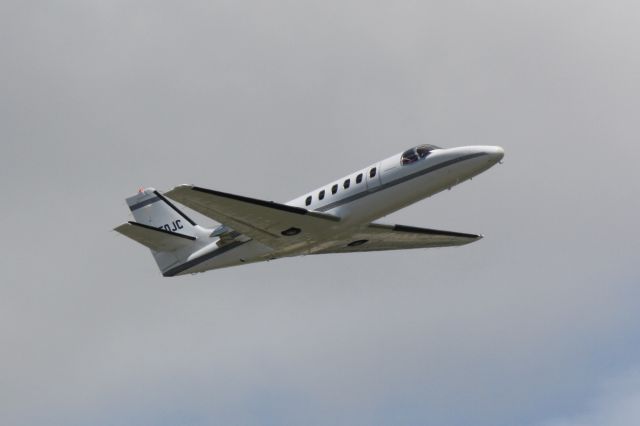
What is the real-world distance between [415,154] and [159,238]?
561 inches

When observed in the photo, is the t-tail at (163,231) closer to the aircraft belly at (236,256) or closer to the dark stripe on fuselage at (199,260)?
the dark stripe on fuselage at (199,260)

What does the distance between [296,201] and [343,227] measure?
3015 mm

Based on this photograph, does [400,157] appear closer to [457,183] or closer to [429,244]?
[457,183]

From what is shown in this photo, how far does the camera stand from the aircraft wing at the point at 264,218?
132ft

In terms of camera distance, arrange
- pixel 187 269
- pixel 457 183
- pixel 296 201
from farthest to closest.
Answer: pixel 187 269
pixel 296 201
pixel 457 183

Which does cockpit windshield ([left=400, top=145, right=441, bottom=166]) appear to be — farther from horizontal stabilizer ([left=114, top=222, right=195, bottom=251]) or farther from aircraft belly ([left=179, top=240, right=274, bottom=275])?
horizontal stabilizer ([left=114, top=222, right=195, bottom=251])

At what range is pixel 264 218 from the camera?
42.2 meters

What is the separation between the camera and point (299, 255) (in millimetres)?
46219

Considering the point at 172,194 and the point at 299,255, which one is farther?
the point at 299,255

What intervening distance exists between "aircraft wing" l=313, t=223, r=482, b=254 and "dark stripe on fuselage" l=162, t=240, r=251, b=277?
3.78 metres

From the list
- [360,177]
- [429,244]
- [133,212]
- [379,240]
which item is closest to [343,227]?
[360,177]

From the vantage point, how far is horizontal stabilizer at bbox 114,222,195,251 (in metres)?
48.2

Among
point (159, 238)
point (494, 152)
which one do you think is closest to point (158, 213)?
point (159, 238)

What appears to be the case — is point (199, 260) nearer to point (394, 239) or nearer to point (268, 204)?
point (268, 204)
